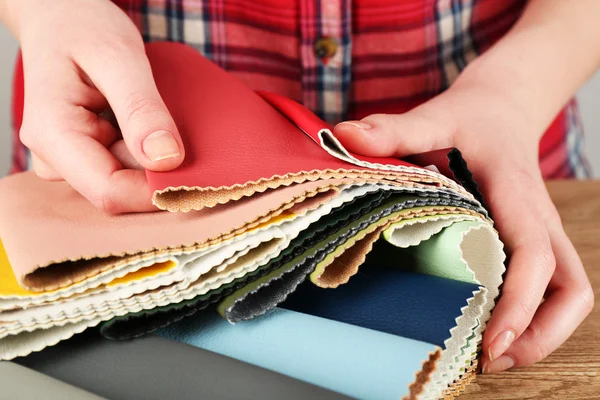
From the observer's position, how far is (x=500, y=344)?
1.75 feet

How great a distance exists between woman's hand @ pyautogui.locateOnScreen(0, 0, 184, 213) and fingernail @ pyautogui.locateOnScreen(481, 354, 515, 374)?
33 cm

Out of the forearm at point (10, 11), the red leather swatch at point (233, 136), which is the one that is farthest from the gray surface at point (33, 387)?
the forearm at point (10, 11)

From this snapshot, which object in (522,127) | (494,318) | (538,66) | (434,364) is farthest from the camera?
(538,66)

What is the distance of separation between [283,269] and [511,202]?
30 centimetres

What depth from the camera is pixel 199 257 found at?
0.50 m

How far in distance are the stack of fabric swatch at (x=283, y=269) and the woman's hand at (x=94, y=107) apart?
25mm

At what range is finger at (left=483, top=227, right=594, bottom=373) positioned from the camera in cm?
57

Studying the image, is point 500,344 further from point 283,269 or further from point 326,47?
point 326,47

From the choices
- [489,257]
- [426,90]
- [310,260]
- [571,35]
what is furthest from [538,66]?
[310,260]

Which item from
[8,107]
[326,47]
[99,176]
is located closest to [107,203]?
[99,176]

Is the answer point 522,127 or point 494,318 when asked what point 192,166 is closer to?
point 494,318

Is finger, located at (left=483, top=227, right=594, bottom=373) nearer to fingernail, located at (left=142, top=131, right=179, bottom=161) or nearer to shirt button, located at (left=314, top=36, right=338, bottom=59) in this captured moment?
fingernail, located at (left=142, top=131, right=179, bottom=161)

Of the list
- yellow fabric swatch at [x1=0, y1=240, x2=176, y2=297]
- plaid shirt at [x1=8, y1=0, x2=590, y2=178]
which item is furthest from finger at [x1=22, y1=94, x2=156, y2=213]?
plaid shirt at [x1=8, y1=0, x2=590, y2=178]

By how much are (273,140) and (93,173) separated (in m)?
0.18
